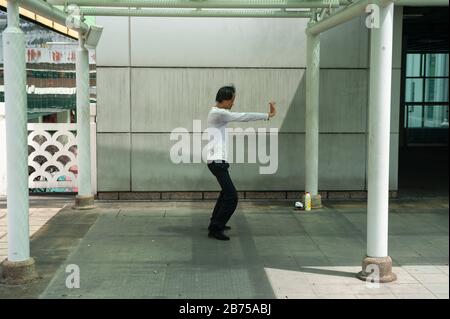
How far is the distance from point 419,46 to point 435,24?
5885 millimetres

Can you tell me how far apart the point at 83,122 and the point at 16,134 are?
3222 millimetres

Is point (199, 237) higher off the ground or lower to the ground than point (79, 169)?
lower

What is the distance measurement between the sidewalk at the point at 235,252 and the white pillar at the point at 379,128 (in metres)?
0.49

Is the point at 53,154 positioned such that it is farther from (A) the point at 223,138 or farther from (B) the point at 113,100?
(A) the point at 223,138

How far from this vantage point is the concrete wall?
8812mm

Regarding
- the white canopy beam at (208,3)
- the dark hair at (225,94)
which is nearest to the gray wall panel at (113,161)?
the white canopy beam at (208,3)

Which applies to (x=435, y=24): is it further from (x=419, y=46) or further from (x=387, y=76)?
(x=387, y=76)

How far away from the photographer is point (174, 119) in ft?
29.4

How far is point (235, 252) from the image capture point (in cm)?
612

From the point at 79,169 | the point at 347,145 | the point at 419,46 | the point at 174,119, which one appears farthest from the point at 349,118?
the point at 419,46

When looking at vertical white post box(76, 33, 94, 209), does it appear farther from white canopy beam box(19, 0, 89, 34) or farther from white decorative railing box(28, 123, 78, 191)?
white canopy beam box(19, 0, 89, 34)

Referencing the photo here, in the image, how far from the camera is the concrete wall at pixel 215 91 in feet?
28.9

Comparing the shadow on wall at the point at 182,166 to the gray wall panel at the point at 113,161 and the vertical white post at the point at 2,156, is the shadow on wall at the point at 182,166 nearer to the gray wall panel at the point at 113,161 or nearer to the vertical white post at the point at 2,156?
the gray wall panel at the point at 113,161

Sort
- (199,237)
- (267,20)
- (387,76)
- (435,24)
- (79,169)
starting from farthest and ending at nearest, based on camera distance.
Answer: (435,24) → (267,20) → (79,169) → (199,237) → (387,76)
